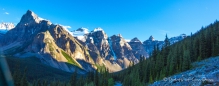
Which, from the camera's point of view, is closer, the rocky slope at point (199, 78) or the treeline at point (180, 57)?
the rocky slope at point (199, 78)

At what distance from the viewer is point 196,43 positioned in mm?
95500

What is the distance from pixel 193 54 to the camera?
8938cm

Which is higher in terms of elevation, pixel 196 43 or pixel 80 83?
pixel 196 43

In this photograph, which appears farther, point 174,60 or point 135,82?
point 135,82

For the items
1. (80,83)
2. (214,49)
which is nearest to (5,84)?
(214,49)

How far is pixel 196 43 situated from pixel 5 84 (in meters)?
94.9

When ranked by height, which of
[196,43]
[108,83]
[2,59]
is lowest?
[108,83]

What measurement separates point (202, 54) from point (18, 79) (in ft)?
206

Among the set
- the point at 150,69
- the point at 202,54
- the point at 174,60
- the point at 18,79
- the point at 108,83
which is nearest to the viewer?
the point at 18,79

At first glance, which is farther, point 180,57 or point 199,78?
point 180,57

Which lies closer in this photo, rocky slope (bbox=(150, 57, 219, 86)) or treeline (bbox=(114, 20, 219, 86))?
rocky slope (bbox=(150, 57, 219, 86))

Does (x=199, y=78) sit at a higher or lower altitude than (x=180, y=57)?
lower

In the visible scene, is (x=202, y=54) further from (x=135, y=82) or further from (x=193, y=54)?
(x=135, y=82)

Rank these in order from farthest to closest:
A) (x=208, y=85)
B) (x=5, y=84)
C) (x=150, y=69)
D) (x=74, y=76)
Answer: (x=74, y=76) → (x=150, y=69) → (x=208, y=85) → (x=5, y=84)
